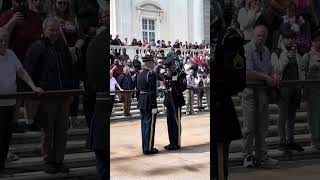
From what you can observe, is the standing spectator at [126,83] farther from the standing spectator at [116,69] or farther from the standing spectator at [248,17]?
the standing spectator at [248,17]

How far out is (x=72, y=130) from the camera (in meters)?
3.33

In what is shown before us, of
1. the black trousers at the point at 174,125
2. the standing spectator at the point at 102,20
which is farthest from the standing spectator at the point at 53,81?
the black trousers at the point at 174,125

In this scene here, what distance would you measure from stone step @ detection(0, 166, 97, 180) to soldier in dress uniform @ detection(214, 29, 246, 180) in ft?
3.03

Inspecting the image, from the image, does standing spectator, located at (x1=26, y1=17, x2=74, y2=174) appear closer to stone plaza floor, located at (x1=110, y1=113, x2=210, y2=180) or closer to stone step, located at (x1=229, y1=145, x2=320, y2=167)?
stone step, located at (x1=229, y1=145, x2=320, y2=167)

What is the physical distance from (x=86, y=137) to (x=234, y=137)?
1.10 m

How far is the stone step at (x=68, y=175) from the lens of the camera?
10.5 ft

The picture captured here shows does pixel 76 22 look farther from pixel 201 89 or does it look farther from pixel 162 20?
pixel 162 20

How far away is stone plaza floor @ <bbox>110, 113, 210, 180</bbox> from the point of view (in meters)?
5.93

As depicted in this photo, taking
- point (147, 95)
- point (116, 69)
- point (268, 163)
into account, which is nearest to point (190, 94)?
point (116, 69)

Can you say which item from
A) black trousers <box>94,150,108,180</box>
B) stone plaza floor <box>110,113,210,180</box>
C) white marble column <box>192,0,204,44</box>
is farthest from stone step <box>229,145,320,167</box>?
white marble column <box>192,0,204,44</box>

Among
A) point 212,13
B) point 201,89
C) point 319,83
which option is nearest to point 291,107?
point 319,83

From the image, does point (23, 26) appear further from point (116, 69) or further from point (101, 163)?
point (116, 69)

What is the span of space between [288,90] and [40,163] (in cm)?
192

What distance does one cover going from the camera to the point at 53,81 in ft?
10.4
